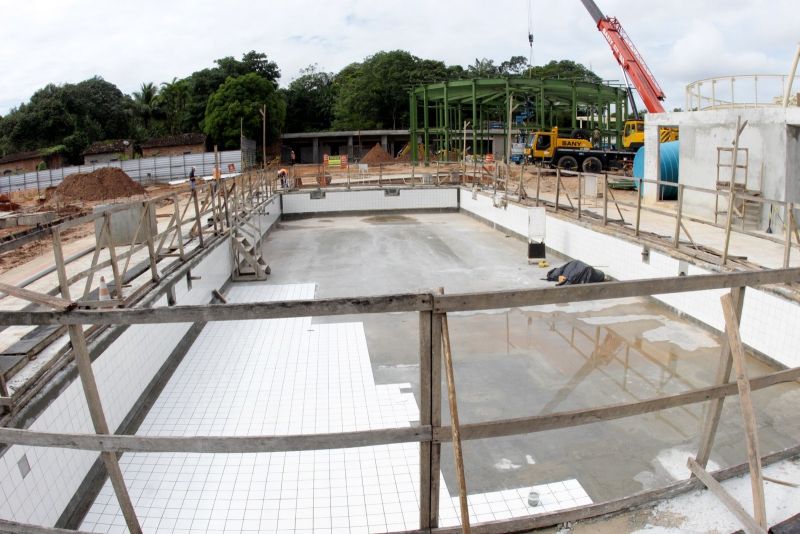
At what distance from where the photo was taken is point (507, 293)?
232 cm

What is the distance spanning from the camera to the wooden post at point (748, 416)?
2350mm

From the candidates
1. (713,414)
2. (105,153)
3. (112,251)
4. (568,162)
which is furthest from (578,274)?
(105,153)

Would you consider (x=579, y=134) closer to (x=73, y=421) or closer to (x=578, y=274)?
(x=578, y=274)

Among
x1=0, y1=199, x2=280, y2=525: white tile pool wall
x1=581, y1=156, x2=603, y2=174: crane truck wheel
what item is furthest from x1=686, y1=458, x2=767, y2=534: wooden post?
x1=581, y1=156, x2=603, y2=174: crane truck wheel

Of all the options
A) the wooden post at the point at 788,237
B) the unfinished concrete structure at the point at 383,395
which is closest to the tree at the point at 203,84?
the unfinished concrete structure at the point at 383,395

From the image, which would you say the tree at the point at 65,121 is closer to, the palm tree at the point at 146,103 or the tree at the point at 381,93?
the palm tree at the point at 146,103

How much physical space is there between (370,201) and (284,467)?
18.4m

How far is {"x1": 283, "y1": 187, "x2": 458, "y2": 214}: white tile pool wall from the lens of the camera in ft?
74.2

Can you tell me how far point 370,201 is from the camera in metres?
23.0

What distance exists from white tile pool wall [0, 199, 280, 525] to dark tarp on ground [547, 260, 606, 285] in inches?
257

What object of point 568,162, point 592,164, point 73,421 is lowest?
point 73,421

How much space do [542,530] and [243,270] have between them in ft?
34.7

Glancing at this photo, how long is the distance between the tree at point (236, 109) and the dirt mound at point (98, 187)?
65.1 ft

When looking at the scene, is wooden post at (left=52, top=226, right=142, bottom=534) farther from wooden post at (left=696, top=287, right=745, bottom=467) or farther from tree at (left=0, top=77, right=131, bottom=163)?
tree at (left=0, top=77, right=131, bottom=163)
